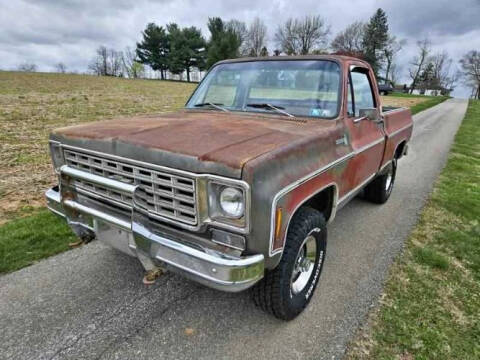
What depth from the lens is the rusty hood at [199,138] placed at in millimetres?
1884

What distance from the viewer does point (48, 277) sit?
294 centimetres

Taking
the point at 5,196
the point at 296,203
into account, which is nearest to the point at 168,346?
the point at 296,203

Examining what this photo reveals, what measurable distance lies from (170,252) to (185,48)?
6229 cm

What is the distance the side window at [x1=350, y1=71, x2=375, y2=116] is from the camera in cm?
342

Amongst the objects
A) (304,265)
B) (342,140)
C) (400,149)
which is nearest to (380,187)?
(400,149)

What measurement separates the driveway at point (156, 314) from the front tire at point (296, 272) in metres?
0.17

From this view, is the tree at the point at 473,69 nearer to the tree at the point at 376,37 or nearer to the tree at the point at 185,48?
the tree at the point at 376,37

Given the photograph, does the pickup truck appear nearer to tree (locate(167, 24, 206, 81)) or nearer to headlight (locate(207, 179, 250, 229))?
headlight (locate(207, 179, 250, 229))

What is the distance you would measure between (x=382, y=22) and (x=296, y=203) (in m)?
76.5

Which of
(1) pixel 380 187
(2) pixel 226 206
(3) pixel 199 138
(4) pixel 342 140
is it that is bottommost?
(1) pixel 380 187

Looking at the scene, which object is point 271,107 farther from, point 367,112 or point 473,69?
point 473,69

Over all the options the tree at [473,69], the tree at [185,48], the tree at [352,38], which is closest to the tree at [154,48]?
the tree at [185,48]

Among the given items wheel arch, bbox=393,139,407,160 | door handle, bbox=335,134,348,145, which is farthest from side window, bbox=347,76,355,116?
wheel arch, bbox=393,139,407,160

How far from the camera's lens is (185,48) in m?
58.8
